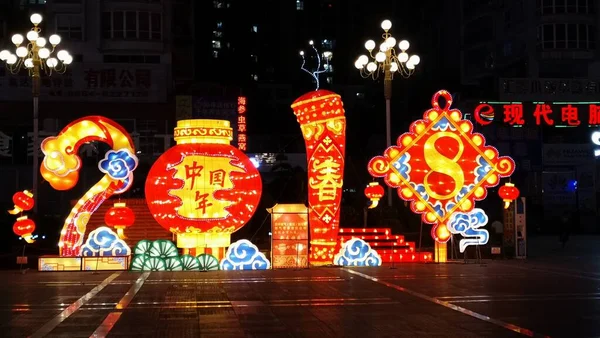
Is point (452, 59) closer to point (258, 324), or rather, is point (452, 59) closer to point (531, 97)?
point (531, 97)

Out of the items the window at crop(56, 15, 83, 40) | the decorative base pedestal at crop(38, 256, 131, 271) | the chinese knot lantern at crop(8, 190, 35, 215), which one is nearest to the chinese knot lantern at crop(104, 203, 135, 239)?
the decorative base pedestal at crop(38, 256, 131, 271)

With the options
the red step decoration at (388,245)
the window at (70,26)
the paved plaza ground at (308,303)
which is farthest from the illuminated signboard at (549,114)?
the window at (70,26)

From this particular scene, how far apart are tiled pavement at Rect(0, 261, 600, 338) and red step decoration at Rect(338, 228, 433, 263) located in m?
2.58

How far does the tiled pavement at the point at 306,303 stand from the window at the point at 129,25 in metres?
29.1

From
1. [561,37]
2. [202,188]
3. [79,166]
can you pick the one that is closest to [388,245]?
[202,188]

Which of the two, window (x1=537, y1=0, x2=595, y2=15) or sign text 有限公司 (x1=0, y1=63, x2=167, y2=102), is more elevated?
window (x1=537, y1=0, x2=595, y2=15)

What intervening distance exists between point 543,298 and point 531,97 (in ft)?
118

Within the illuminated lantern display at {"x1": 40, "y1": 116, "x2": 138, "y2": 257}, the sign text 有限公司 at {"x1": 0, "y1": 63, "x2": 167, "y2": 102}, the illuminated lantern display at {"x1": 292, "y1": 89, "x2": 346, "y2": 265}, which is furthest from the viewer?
the sign text 有限公司 at {"x1": 0, "y1": 63, "x2": 167, "y2": 102}

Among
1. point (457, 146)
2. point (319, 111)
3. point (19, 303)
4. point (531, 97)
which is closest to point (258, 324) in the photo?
point (19, 303)

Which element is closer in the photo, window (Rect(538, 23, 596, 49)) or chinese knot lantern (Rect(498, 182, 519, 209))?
chinese knot lantern (Rect(498, 182, 519, 209))

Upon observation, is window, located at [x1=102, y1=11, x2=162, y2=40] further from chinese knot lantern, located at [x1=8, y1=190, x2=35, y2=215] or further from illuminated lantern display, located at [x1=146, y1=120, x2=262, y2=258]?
illuminated lantern display, located at [x1=146, y1=120, x2=262, y2=258]

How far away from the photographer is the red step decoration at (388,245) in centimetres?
2744

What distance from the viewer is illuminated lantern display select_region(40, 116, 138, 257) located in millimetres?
24750

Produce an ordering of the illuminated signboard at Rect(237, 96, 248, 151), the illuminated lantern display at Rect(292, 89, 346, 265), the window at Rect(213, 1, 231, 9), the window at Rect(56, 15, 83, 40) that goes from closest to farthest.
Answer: the illuminated lantern display at Rect(292, 89, 346, 265) < the illuminated signboard at Rect(237, 96, 248, 151) < the window at Rect(56, 15, 83, 40) < the window at Rect(213, 1, 231, 9)
